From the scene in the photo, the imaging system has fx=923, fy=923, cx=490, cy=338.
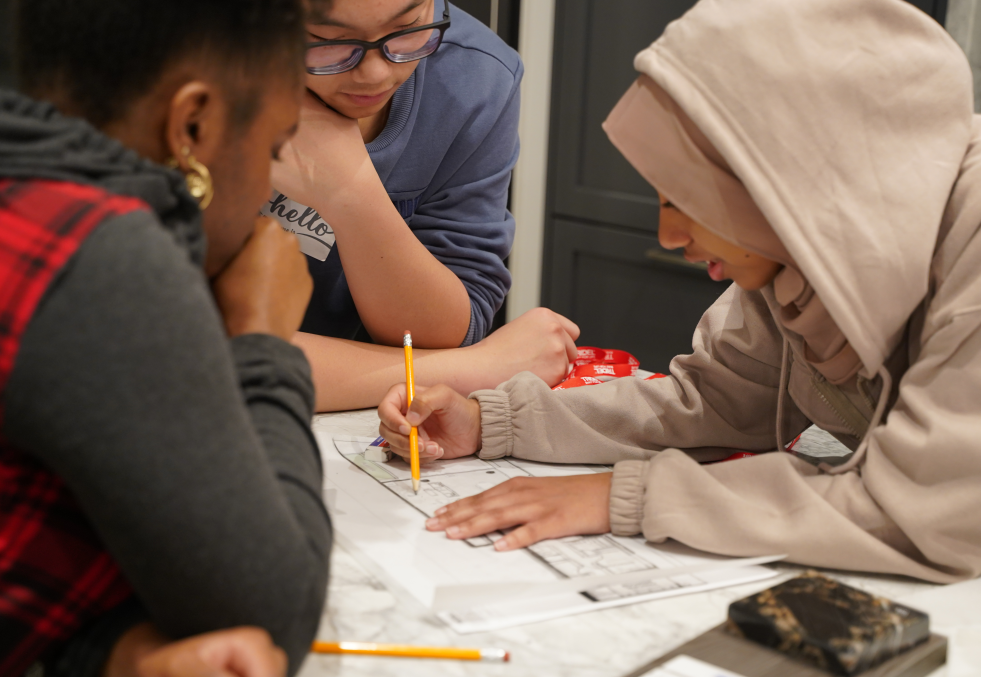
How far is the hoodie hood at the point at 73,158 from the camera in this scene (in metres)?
0.56

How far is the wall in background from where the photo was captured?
2189 mm

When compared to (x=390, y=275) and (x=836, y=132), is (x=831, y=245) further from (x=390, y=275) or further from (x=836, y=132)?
(x=390, y=275)

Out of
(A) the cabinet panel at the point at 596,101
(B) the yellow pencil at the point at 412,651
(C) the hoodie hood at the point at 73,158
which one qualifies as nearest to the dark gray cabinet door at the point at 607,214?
(A) the cabinet panel at the point at 596,101

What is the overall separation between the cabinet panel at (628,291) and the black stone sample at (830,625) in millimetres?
2275

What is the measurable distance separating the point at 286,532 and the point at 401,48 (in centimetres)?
80

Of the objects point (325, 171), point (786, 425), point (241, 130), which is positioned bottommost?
point (786, 425)

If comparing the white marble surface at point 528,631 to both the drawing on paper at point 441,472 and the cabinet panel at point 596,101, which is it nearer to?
A: the drawing on paper at point 441,472

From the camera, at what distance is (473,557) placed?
0.87 metres

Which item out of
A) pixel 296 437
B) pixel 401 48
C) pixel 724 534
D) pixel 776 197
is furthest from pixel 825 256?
pixel 401 48

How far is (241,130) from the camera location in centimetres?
67

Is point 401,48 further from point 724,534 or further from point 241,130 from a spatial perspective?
Answer: point 724,534

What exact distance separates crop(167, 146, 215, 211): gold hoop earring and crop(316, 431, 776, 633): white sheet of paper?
379mm

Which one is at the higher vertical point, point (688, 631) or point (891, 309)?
point (891, 309)

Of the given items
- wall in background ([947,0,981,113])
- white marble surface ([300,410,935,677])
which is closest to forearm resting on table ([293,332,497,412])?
white marble surface ([300,410,935,677])
